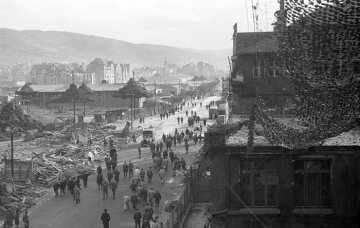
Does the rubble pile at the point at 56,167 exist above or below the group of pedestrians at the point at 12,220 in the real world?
above

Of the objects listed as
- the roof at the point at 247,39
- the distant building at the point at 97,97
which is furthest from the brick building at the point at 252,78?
the distant building at the point at 97,97

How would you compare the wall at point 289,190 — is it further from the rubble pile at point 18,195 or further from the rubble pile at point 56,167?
the rubble pile at point 56,167

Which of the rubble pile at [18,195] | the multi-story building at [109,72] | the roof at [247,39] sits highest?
the multi-story building at [109,72]

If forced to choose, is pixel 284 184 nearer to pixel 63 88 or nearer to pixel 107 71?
pixel 63 88

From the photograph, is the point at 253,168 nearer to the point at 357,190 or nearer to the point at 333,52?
the point at 357,190

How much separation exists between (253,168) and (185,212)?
6101 mm

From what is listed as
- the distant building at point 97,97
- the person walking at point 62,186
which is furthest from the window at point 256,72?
the distant building at point 97,97

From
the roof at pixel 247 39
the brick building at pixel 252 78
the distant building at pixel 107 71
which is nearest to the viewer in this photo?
the brick building at pixel 252 78

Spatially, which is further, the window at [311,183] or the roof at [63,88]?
the roof at [63,88]

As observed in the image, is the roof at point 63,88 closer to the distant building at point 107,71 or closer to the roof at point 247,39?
the roof at point 247,39

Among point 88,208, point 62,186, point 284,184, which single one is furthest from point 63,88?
point 284,184

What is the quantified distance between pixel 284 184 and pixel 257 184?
855mm

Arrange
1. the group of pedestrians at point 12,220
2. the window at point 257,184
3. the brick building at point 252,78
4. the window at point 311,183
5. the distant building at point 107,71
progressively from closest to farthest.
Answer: the window at point 311,183
the window at point 257,184
the group of pedestrians at point 12,220
the brick building at point 252,78
the distant building at point 107,71

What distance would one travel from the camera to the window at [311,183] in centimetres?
1380
